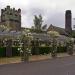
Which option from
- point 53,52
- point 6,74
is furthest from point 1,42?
point 6,74

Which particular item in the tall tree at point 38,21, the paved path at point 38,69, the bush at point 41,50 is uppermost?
the tall tree at point 38,21

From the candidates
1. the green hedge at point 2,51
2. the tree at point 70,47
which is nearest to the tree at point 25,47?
the green hedge at point 2,51

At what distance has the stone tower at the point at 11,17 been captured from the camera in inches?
3201

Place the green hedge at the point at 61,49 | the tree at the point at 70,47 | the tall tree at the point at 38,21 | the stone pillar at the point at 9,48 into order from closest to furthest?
the stone pillar at the point at 9,48, the tree at the point at 70,47, the green hedge at the point at 61,49, the tall tree at the point at 38,21

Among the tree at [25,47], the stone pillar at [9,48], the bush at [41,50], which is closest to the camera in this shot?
the tree at [25,47]

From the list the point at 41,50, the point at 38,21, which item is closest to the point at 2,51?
the point at 41,50

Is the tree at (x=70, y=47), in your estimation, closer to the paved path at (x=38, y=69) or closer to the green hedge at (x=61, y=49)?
the green hedge at (x=61, y=49)

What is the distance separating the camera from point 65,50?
5459cm

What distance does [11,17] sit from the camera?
82.9 meters

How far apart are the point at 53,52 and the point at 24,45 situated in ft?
30.6

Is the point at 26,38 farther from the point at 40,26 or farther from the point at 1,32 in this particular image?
the point at 40,26

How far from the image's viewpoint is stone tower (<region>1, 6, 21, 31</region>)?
267 feet

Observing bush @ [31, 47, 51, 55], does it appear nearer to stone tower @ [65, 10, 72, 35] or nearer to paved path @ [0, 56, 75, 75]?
paved path @ [0, 56, 75, 75]

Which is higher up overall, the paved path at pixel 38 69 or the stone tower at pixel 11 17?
the stone tower at pixel 11 17
